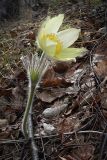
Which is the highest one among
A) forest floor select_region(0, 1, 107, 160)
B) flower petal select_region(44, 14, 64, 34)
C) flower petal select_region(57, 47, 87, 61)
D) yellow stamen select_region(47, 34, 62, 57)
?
flower petal select_region(44, 14, 64, 34)

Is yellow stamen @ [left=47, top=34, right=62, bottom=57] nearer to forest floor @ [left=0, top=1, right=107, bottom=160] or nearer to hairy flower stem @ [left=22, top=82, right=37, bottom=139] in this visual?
hairy flower stem @ [left=22, top=82, right=37, bottom=139]

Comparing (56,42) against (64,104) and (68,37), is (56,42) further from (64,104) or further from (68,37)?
(64,104)

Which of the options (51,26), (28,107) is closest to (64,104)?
(28,107)

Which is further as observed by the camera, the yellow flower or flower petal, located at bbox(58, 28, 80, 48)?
flower petal, located at bbox(58, 28, 80, 48)

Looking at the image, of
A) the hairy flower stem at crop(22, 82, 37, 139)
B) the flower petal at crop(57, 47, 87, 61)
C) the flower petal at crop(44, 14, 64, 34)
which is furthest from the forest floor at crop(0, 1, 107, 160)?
the flower petal at crop(44, 14, 64, 34)

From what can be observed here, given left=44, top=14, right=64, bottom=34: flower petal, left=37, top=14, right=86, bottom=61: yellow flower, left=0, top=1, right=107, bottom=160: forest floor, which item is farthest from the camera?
left=0, top=1, right=107, bottom=160: forest floor

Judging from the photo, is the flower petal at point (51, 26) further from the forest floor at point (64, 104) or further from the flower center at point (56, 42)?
the forest floor at point (64, 104)

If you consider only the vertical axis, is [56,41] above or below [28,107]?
above

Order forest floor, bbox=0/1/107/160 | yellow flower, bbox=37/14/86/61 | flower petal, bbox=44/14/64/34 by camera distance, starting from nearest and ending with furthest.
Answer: yellow flower, bbox=37/14/86/61 < flower petal, bbox=44/14/64/34 < forest floor, bbox=0/1/107/160
